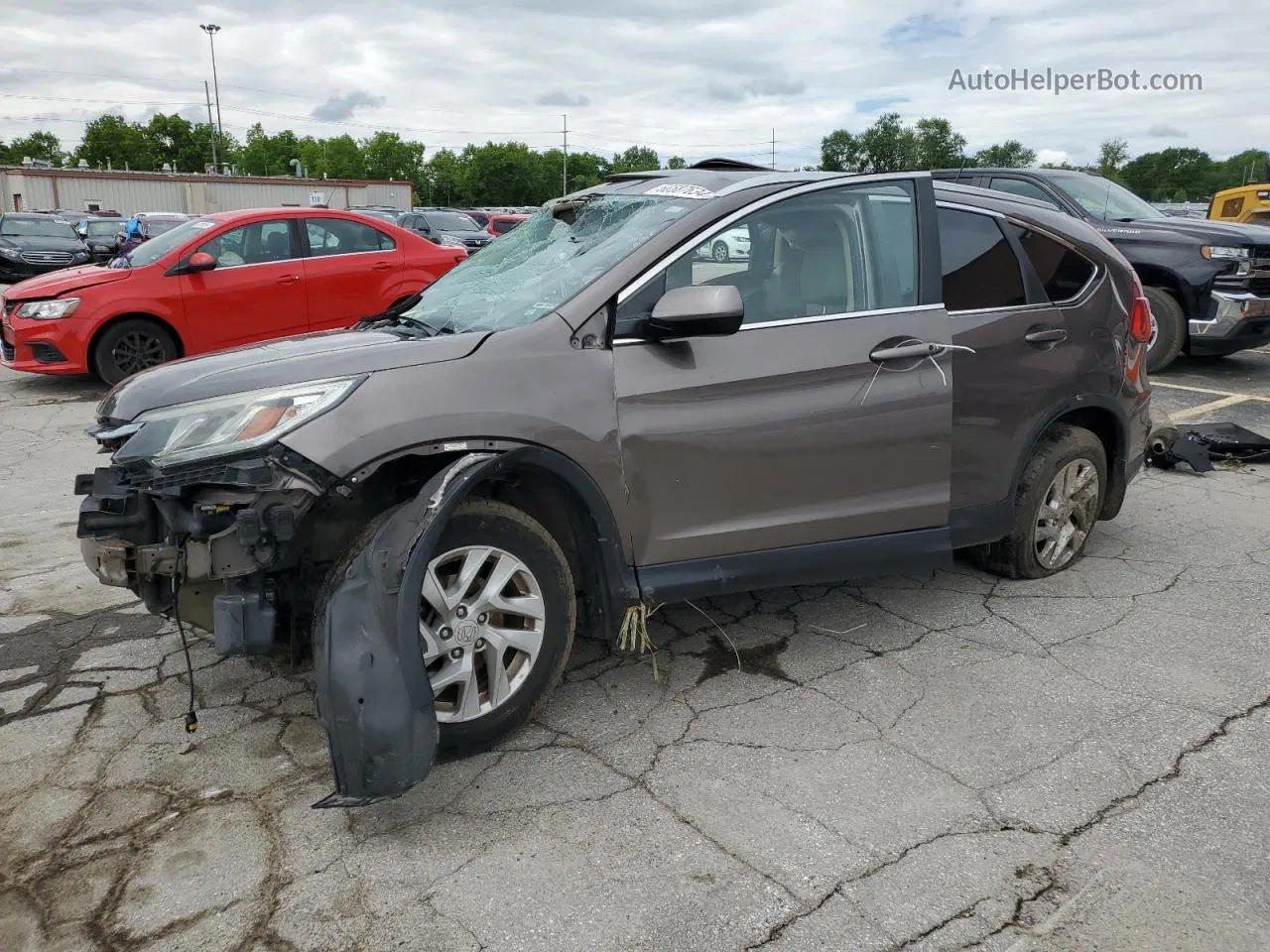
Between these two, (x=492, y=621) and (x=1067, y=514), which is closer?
(x=492, y=621)

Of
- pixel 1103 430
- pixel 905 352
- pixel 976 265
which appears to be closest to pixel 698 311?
pixel 905 352

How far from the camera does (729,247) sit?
3.61 meters

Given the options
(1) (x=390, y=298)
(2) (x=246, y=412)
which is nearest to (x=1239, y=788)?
(2) (x=246, y=412)

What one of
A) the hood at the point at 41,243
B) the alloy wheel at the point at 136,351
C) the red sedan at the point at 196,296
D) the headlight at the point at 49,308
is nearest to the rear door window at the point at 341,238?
the red sedan at the point at 196,296

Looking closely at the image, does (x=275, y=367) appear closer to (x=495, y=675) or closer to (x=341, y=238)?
(x=495, y=675)

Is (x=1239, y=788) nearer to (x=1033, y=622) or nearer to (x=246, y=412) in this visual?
(x=1033, y=622)

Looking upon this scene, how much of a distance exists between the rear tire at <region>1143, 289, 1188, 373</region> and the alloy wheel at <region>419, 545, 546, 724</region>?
8.54 m

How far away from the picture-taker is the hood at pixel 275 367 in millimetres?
3033

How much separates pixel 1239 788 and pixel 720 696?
1630mm

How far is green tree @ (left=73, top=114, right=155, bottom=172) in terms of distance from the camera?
4289 inches

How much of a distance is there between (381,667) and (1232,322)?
9483 millimetres

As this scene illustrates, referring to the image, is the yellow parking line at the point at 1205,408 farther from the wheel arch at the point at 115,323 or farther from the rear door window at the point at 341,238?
the wheel arch at the point at 115,323

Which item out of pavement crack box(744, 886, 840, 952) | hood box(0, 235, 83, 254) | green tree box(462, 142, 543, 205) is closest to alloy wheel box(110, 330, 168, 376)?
pavement crack box(744, 886, 840, 952)

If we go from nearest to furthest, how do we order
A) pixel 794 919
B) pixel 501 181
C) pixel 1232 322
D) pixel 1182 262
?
pixel 794 919
pixel 1232 322
pixel 1182 262
pixel 501 181
